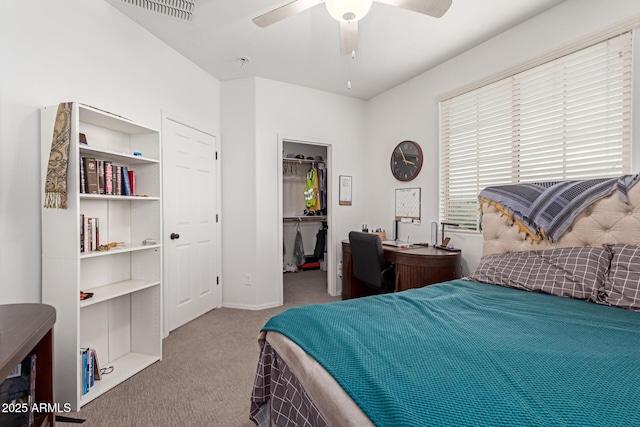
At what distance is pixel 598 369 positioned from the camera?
94 cm

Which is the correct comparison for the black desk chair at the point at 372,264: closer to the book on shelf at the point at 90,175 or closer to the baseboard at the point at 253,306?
the baseboard at the point at 253,306

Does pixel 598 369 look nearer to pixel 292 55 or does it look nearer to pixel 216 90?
pixel 292 55

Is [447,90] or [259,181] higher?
[447,90]

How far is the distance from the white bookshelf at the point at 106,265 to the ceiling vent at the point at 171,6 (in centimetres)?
83

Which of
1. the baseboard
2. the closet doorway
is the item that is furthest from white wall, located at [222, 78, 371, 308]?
the closet doorway

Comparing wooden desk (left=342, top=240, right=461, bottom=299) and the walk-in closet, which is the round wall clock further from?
the walk-in closet

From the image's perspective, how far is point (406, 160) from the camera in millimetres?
3639

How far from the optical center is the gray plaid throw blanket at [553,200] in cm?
180

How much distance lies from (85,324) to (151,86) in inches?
79.1

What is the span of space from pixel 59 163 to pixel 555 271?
117 inches

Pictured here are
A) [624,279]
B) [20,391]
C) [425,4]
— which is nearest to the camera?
[20,391]

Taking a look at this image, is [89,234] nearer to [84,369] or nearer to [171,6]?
[84,369]

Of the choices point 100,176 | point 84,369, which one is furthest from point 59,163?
point 84,369

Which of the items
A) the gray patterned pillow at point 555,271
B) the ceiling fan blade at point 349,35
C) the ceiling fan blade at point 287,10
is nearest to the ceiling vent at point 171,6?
the ceiling fan blade at point 287,10
